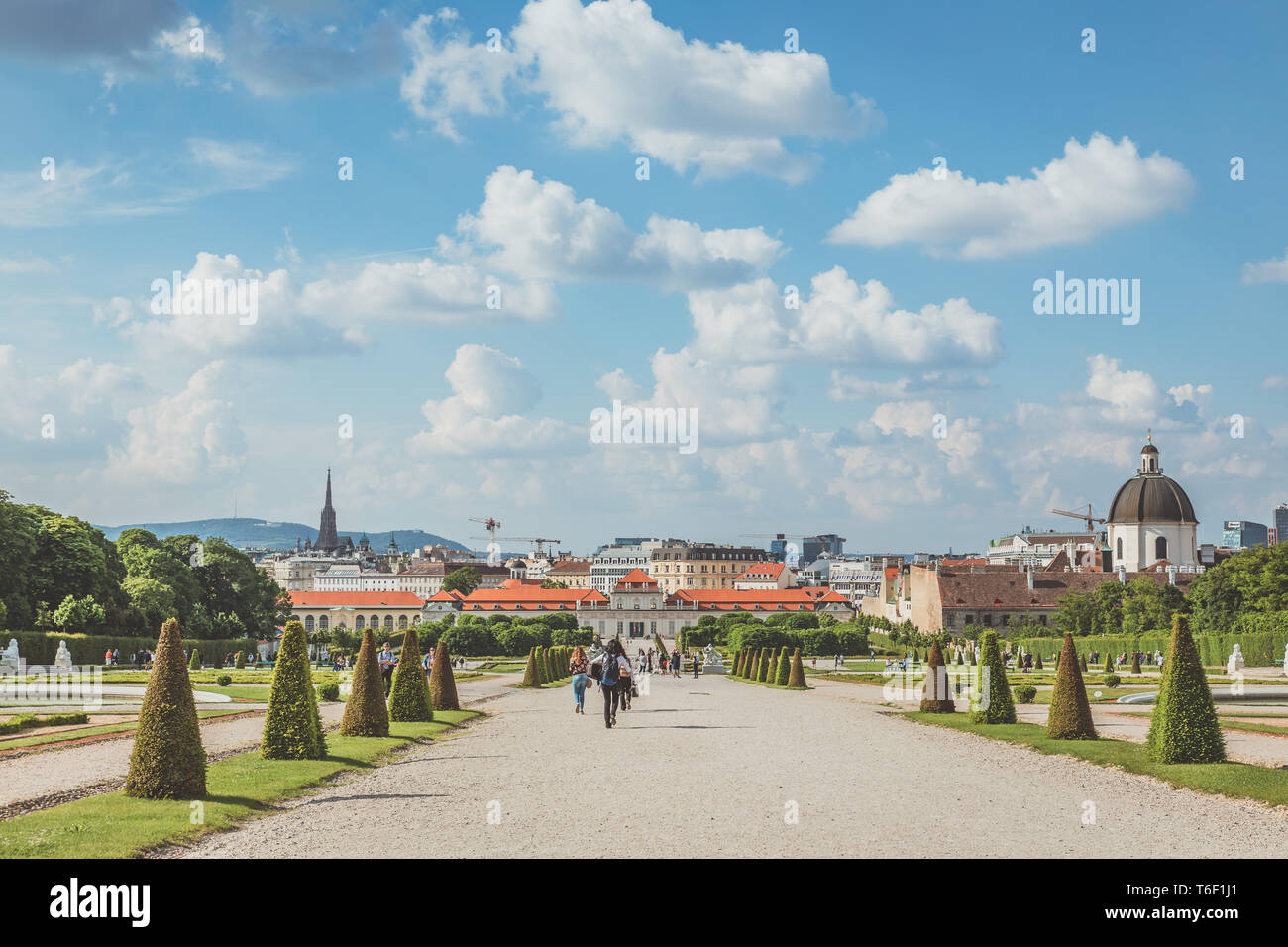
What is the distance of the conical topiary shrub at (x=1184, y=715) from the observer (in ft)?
57.7

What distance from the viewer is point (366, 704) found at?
71.7ft

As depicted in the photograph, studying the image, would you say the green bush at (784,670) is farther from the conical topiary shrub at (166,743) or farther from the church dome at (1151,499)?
the church dome at (1151,499)

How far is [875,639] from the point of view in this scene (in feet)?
372

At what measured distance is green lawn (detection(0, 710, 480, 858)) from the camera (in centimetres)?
1091

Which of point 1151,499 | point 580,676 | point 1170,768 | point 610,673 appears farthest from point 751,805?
point 1151,499

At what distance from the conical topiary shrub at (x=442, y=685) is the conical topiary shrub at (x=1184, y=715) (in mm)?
16705

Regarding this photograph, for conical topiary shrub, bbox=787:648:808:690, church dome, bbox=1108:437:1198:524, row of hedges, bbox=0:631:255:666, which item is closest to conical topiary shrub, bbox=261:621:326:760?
row of hedges, bbox=0:631:255:666

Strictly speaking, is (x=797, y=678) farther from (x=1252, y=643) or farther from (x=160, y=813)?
(x=160, y=813)

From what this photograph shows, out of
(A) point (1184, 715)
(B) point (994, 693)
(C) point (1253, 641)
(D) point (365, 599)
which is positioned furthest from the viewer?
(D) point (365, 599)

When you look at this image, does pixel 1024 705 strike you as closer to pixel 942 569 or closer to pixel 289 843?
pixel 289 843

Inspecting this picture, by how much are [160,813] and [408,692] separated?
41.7 ft

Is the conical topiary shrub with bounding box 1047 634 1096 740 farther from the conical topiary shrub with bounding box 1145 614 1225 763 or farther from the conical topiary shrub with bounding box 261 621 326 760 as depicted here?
the conical topiary shrub with bounding box 261 621 326 760
